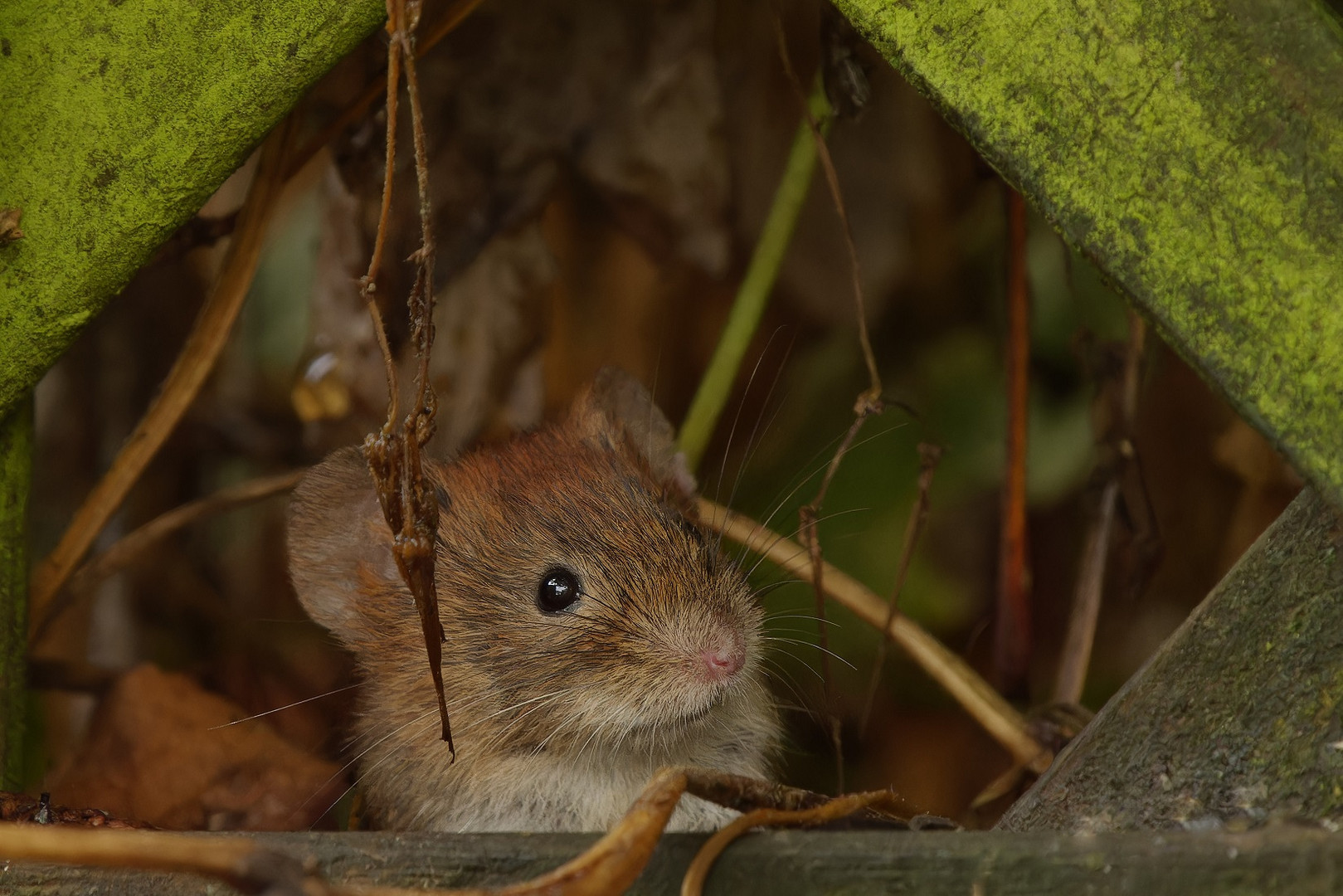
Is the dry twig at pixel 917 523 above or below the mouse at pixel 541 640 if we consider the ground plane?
below

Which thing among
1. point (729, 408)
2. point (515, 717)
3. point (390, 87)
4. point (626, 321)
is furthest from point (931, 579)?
point (390, 87)

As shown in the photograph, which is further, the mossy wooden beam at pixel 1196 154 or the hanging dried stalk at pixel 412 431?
the hanging dried stalk at pixel 412 431

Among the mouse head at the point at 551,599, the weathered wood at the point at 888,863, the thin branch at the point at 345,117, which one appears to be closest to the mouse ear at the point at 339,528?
Result: the mouse head at the point at 551,599

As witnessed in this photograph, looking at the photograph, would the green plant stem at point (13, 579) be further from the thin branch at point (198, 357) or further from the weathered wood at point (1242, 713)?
the weathered wood at point (1242, 713)

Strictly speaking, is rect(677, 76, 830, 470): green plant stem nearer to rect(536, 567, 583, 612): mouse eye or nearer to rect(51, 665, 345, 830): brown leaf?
rect(536, 567, 583, 612): mouse eye

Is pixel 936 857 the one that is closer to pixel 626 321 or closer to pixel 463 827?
pixel 463 827

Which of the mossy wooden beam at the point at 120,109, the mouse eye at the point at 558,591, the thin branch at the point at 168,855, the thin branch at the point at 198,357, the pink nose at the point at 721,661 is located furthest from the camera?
the thin branch at the point at 198,357

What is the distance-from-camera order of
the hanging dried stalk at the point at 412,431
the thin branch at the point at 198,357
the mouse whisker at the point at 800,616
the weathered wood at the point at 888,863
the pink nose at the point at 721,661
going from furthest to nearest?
the mouse whisker at the point at 800,616
the thin branch at the point at 198,357
the pink nose at the point at 721,661
the hanging dried stalk at the point at 412,431
the weathered wood at the point at 888,863
